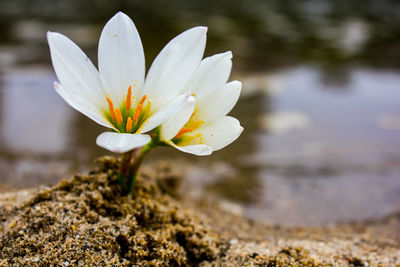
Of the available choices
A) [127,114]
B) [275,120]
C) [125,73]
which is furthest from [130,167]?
[275,120]

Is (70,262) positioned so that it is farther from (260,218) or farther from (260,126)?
(260,126)

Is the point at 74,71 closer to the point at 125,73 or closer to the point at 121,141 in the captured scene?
the point at 125,73

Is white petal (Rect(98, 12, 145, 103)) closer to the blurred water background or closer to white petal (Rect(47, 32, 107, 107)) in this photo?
white petal (Rect(47, 32, 107, 107))

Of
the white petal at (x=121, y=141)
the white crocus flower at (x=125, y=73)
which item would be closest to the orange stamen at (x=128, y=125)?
the white crocus flower at (x=125, y=73)

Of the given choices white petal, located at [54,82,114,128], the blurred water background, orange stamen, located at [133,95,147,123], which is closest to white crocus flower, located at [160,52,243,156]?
orange stamen, located at [133,95,147,123]

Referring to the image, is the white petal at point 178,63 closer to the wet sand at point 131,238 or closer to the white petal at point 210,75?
the white petal at point 210,75
